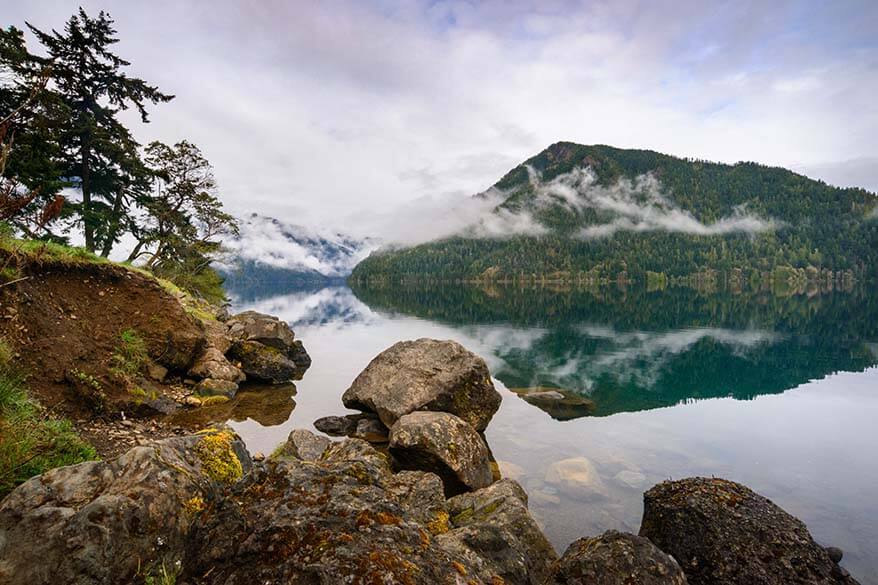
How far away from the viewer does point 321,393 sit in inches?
982

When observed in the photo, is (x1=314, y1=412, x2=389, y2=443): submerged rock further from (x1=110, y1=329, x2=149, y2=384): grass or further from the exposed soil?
(x1=110, y1=329, x2=149, y2=384): grass

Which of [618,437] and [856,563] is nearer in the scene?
[856,563]

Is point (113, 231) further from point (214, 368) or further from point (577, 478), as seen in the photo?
point (577, 478)

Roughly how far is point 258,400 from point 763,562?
2054 cm

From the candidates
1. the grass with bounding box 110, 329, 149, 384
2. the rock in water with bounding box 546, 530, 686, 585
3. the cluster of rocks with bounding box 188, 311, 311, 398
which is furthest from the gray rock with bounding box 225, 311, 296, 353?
the rock in water with bounding box 546, 530, 686, 585

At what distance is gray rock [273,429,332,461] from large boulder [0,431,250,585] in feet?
24.8

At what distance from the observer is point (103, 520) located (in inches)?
172

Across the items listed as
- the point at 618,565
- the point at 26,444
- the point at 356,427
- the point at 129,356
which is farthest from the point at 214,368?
the point at 618,565

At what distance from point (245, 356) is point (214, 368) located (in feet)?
14.5

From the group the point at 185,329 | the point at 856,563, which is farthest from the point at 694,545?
the point at 185,329

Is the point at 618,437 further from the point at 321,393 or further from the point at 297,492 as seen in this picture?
the point at 297,492

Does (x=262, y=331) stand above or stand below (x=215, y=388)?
above

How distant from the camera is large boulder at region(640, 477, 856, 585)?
701 cm

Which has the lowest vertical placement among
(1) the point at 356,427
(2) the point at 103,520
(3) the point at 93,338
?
(1) the point at 356,427
